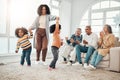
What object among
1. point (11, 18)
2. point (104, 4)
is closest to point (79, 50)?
point (11, 18)

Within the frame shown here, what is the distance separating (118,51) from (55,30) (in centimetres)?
119

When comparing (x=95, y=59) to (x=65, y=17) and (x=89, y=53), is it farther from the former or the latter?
(x=65, y=17)

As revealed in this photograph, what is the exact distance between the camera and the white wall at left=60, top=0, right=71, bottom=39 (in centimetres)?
666

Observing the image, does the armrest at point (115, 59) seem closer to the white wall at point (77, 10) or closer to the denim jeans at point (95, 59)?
the denim jeans at point (95, 59)

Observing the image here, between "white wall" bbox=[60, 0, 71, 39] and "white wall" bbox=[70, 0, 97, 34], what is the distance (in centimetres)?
18

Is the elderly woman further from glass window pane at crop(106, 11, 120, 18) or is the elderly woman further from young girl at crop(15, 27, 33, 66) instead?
glass window pane at crop(106, 11, 120, 18)

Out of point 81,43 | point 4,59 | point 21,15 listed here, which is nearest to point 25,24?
point 21,15

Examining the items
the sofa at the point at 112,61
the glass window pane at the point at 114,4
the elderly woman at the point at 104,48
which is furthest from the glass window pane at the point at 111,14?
the sofa at the point at 112,61

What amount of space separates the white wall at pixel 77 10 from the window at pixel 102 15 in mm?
164

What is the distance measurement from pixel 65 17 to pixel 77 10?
0.59 metres

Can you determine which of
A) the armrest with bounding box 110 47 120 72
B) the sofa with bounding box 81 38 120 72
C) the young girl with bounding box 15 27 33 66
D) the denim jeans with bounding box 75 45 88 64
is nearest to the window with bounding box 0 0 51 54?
the young girl with bounding box 15 27 33 66

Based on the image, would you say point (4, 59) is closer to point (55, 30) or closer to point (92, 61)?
point (55, 30)

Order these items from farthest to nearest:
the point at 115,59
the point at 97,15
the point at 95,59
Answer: the point at 97,15, the point at 95,59, the point at 115,59

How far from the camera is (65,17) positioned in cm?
679
